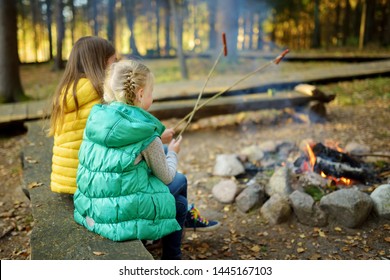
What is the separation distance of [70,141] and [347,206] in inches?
87.7

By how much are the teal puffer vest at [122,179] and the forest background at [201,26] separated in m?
5.88

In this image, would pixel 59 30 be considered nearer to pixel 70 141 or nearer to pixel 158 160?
pixel 70 141

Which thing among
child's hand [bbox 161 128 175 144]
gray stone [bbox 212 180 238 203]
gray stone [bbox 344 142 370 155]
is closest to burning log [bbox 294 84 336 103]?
gray stone [bbox 344 142 370 155]

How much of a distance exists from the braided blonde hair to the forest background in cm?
591

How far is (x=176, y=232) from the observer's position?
264 cm

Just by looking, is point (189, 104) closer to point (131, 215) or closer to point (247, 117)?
point (247, 117)

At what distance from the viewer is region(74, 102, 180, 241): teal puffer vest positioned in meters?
2.18

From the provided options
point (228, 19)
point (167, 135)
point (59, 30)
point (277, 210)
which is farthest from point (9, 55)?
point (228, 19)

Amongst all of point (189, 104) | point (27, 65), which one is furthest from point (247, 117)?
point (27, 65)

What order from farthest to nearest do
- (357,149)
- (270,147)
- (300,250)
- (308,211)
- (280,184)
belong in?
(270,147), (357,149), (280,184), (308,211), (300,250)

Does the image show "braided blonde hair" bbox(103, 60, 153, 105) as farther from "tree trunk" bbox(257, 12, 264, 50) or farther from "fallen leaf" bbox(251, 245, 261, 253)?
"tree trunk" bbox(257, 12, 264, 50)

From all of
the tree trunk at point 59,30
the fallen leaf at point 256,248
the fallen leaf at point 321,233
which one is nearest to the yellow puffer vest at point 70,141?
the fallen leaf at point 256,248

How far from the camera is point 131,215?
7.32 ft
